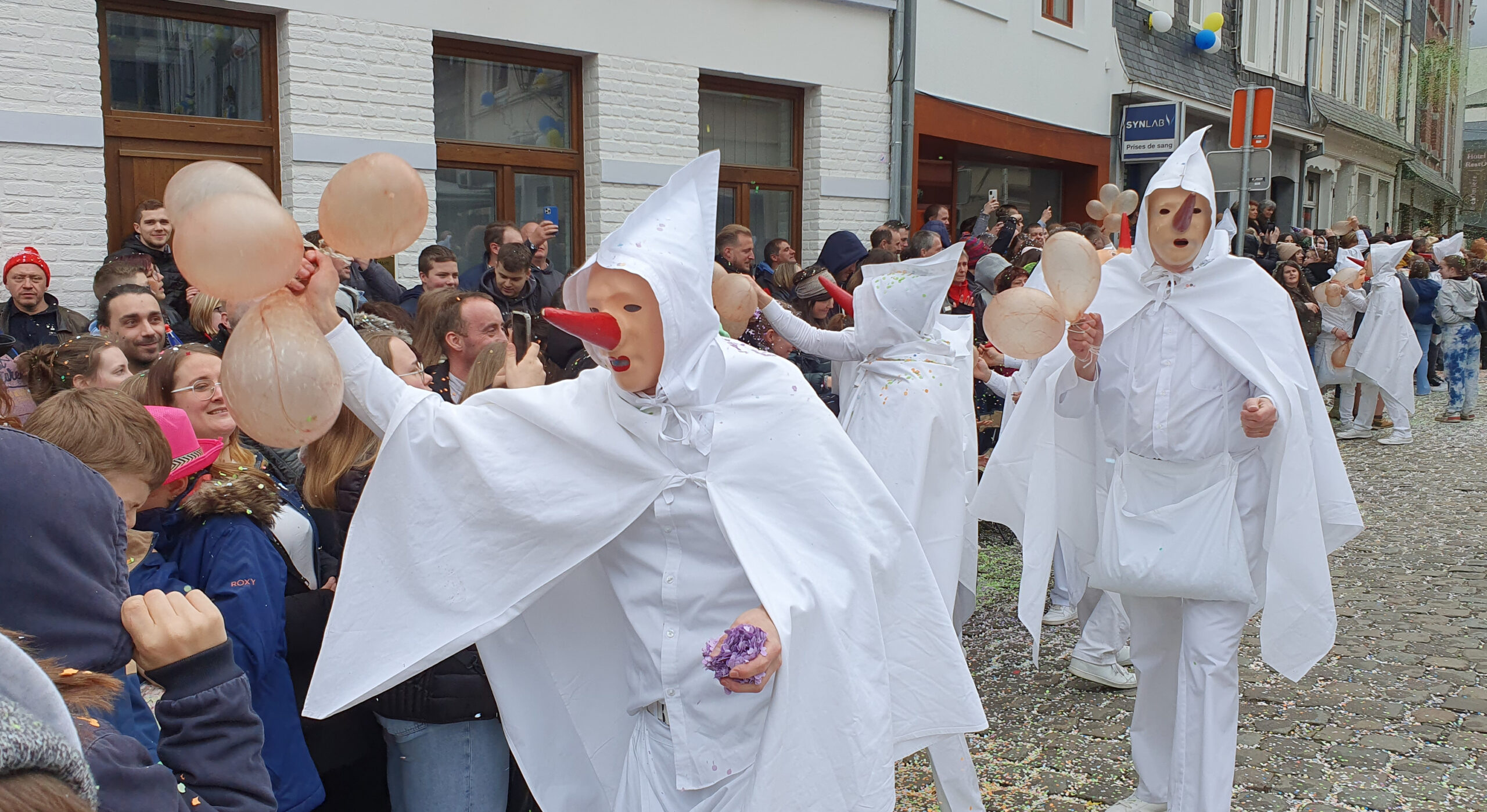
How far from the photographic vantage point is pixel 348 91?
802 centimetres

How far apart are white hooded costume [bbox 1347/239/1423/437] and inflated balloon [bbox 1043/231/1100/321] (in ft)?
33.9

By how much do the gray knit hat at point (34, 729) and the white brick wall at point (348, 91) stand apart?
A: 7.11 m

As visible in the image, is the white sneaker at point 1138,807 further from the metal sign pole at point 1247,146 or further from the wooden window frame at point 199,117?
the metal sign pole at point 1247,146

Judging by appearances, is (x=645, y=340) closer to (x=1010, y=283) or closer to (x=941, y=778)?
(x=941, y=778)

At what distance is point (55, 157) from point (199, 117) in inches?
39.7

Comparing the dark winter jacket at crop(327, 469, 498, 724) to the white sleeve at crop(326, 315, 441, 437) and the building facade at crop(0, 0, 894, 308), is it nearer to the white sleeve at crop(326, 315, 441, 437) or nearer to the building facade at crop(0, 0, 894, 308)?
the white sleeve at crop(326, 315, 441, 437)

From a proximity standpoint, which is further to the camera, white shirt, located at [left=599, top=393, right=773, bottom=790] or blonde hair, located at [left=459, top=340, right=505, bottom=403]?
blonde hair, located at [left=459, top=340, right=505, bottom=403]

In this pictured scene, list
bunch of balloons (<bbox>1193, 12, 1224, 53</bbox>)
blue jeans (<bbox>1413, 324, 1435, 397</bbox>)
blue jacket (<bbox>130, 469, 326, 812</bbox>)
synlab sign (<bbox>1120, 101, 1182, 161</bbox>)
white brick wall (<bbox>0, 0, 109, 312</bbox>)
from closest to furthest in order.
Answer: blue jacket (<bbox>130, 469, 326, 812</bbox>) < white brick wall (<bbox>0, 0, 109, 312</bbox>) < synlab sign (<bbox>1120, 101, 1182, 161</bbox>) < blue jeans (<bbox>1413, 324, 1435, 397</bbox>) < bunch of balloons (<bbox>1193, 12, 1224, 53</bbox>)

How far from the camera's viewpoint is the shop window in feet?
29.7

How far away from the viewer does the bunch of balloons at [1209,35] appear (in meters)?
18.2

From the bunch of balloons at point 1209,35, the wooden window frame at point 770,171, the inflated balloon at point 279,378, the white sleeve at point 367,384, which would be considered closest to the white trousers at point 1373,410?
the wooden window frame at point 770,171

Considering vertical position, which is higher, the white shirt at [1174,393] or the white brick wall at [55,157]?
the white brick wall at [55,157]

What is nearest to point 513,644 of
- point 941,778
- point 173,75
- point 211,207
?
point 211,207

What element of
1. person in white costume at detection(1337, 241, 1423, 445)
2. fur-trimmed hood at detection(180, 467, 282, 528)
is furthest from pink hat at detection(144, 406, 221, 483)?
person in white costume at detection(1337, 241, 1423, 445)
